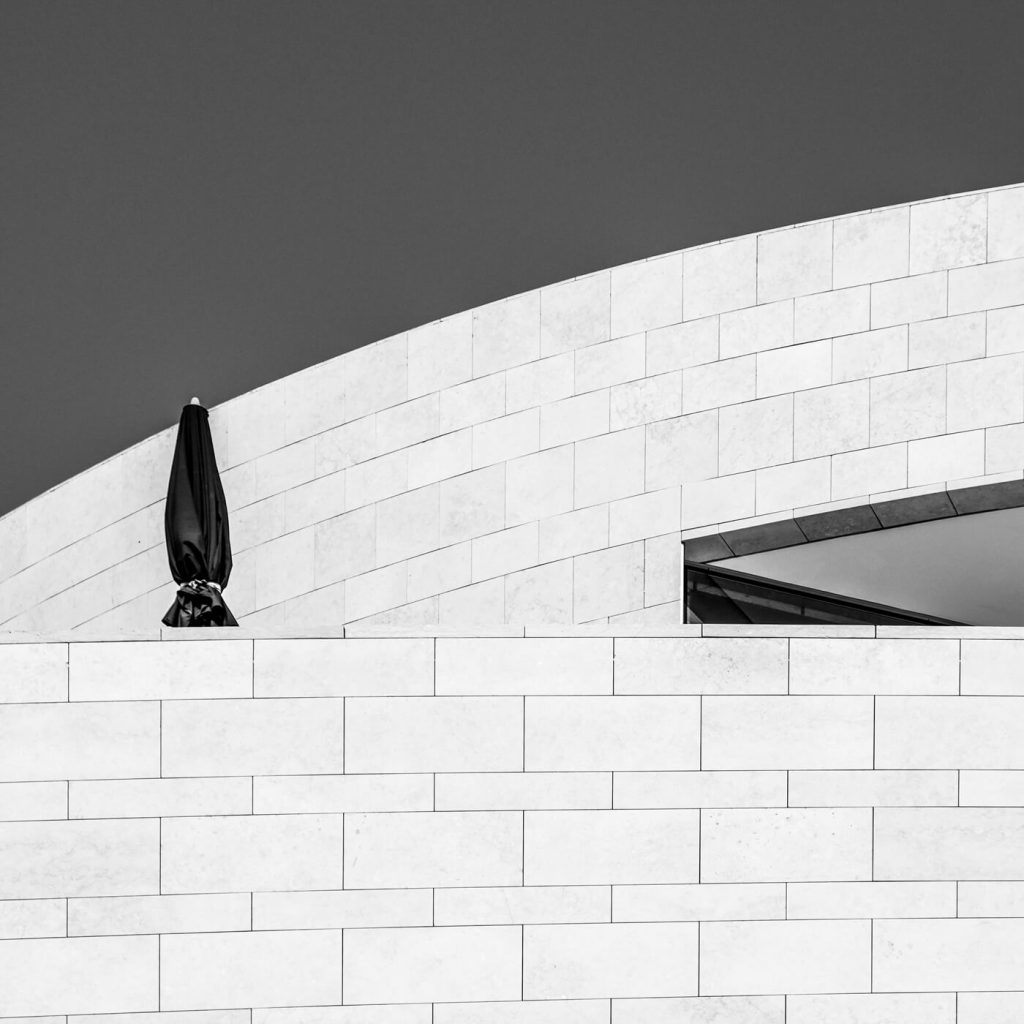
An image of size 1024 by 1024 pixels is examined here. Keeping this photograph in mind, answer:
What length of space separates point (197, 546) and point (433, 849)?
336 centimetres

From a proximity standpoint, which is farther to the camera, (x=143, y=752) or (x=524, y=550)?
(x=524, y=550)

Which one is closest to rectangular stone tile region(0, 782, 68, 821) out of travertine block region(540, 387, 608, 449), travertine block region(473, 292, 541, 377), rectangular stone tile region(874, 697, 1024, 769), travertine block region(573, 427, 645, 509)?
rectangular stone tile region(874, 697, 1024, 769)

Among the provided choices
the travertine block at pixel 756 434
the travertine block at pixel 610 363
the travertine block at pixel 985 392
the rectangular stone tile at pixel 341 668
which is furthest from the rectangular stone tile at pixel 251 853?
the travertine block at pixel 985 392

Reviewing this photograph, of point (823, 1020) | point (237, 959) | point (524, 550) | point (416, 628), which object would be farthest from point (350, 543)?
point (823, 1020)

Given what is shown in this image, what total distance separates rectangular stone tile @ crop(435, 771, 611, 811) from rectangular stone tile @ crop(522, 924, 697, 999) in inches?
27.1

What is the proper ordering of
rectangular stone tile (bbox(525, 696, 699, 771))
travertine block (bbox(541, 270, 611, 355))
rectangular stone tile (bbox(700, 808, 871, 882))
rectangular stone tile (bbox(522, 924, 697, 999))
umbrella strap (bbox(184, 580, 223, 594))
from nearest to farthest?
1. rectangular stone tile (bbox(522, 924, 697, 999))
2. rectangular stone tile (bbox(700, 808, 871, 882))
3. rectangular stone tile (bbox(525, 696, 699, 771))
4. umbrella strap (bbox(184, 580, 223, 594))
5. travertine block (bbox(541, 270, 611, 355))

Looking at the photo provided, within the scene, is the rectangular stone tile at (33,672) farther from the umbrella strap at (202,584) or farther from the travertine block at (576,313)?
the travertine block at (576,313)

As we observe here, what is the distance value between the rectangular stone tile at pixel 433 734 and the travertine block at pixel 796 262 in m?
5.13

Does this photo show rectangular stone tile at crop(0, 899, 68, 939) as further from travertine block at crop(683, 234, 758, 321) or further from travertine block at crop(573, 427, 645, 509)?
travertine block at crop(683, 234, 758, 321)

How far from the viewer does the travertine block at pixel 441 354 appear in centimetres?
1204

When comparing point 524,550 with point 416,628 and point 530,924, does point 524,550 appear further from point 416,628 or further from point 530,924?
point 530,924

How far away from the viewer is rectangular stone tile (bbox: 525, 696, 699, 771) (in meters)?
7.69

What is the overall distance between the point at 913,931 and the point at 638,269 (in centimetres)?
623

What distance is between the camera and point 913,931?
24.7 feet
